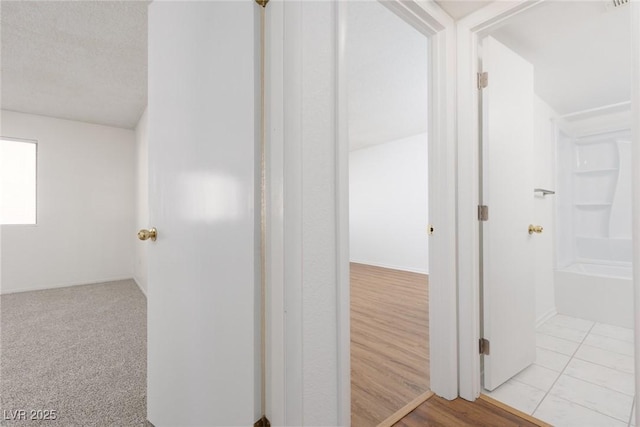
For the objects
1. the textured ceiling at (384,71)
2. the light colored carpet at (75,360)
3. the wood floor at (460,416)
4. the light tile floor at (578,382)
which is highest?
the textured ceiling at (384,71)

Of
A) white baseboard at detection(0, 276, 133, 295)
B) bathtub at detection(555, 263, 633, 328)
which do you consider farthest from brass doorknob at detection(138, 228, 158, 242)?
white baseboard at detection(0, 276, 133, 295)

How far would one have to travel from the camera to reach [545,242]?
2750 mm

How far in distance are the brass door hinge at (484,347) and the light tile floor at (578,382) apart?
0.76 feet

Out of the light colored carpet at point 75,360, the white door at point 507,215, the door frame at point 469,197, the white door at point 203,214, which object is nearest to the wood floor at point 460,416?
the door frame at point 469,197

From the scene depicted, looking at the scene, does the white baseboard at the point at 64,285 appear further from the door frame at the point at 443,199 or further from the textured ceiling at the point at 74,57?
the door frame at the point at 443,199

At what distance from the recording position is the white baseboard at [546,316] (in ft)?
8.70

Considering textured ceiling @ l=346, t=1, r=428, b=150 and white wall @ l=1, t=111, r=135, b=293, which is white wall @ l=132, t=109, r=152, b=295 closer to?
white wall @ l=1, t=111, r=135, b=293


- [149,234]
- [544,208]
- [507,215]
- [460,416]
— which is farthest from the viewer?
[544,208]

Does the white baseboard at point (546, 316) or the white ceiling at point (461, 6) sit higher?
the white ceiling at point (461, 6)

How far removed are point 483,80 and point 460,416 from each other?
5.93 feet

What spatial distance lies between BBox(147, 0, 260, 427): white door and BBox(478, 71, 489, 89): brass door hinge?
1364 mm

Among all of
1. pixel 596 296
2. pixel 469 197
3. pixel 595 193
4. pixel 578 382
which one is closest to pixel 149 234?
pixel 469 197

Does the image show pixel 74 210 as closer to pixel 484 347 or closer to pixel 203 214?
pixel 203 214

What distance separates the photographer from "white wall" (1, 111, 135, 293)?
3.98 metres
